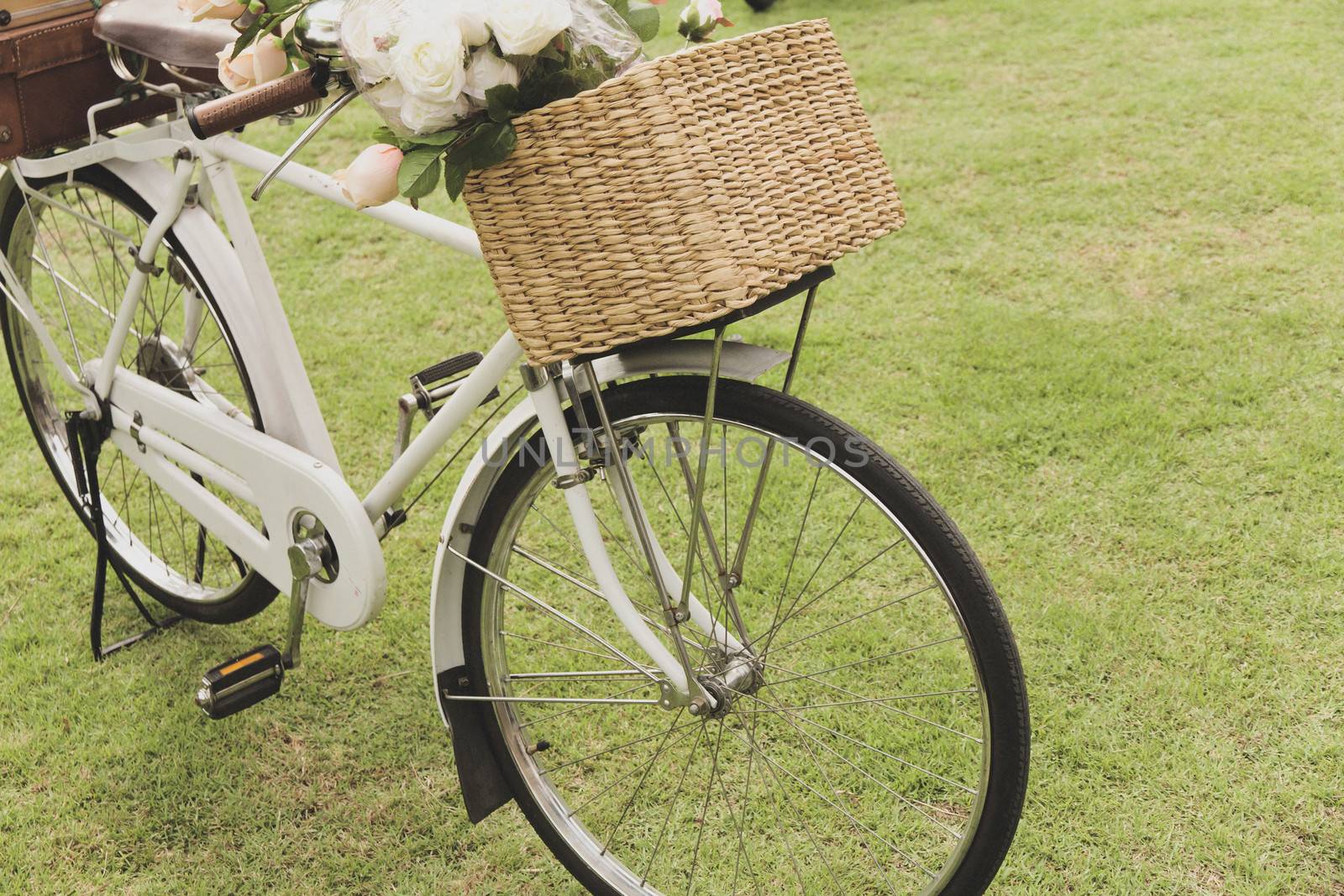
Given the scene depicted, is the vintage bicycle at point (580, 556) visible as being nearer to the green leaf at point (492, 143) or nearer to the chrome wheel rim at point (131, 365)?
the chrome wheel rim at point (131, 365)

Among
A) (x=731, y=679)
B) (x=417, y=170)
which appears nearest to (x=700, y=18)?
(x=417, y=170)

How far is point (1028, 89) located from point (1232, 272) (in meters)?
1.70

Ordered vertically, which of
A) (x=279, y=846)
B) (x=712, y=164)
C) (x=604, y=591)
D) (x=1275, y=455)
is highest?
(x=712, y=164)

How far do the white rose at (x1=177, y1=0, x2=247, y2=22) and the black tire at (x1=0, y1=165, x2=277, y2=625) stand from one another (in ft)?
2.30

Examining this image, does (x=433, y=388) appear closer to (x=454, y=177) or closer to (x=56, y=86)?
(x=454, y=177)

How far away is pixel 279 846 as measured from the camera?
223 cm

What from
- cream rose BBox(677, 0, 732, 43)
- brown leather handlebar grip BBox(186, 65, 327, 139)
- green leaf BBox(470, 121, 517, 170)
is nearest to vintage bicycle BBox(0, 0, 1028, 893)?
brown leather handlebar grip BBox(186, 65, 327, 139)

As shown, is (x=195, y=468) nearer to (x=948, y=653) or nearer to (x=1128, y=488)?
(x=948, y=653)

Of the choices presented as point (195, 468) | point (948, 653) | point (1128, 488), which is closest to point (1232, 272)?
point (1128, 488)

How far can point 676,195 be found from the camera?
1.36m

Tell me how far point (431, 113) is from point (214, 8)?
0.42 m

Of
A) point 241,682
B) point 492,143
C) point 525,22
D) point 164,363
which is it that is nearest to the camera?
point 525,22

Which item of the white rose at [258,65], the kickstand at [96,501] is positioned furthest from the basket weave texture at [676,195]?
the kickstand at [96,501]

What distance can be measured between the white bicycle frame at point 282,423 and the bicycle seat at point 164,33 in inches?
5.3
